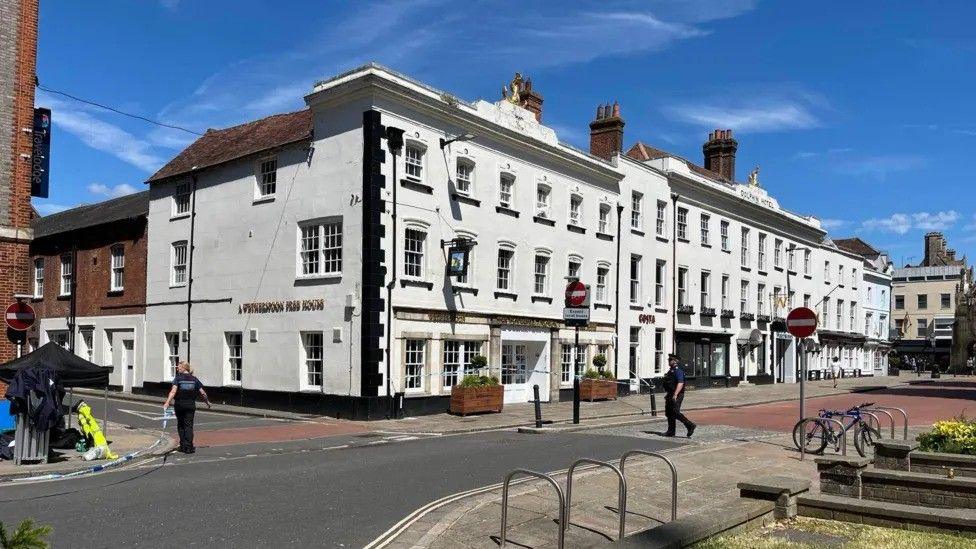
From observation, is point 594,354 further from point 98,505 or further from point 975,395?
point 98,505

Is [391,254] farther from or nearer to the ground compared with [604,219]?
nearer to the ground

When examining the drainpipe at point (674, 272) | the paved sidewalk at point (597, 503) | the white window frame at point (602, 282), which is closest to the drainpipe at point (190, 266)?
the white window frame at point (602, 282)

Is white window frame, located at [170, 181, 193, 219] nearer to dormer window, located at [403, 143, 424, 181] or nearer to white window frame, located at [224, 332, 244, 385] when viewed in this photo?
white window frame, located at [224, 332, 244, 385]

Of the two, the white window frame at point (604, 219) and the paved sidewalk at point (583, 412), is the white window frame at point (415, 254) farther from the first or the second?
the white window frame at point (604, 219)

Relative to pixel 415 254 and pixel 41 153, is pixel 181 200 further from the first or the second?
pixel 415 254

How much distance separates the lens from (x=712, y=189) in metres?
38.4

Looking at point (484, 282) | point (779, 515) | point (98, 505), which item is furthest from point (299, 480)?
point (484, 282)

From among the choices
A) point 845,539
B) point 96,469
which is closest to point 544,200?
point 96,469

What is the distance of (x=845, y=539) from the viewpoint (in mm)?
8039

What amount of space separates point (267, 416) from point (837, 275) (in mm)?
44107

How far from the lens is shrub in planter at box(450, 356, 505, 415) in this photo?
22.7m

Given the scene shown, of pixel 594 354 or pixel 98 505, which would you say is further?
pixel 594 354

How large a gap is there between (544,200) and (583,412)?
8.20 metres

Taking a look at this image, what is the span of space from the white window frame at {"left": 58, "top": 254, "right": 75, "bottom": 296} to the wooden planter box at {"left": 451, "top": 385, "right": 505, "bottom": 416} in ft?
64.7
